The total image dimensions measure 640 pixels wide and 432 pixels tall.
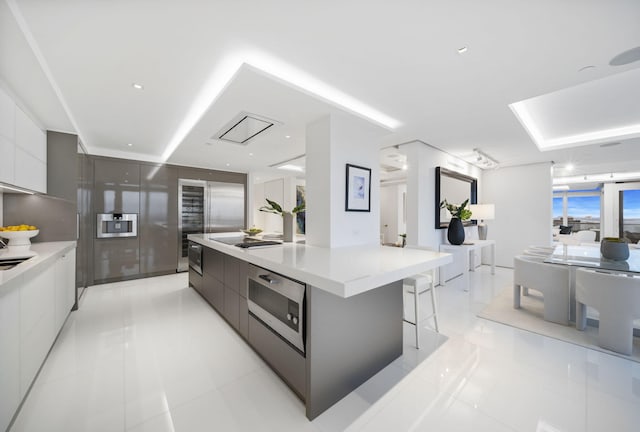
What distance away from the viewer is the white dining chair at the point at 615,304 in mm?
2094

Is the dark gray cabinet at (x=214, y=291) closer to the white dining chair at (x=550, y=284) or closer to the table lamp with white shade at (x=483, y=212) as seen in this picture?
the white dining chair at (x=550, y=284)

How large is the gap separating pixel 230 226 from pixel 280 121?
3465 millimetres

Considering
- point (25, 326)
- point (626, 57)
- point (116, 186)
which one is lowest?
point (25, 326)

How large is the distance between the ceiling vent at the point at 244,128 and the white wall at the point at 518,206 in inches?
223

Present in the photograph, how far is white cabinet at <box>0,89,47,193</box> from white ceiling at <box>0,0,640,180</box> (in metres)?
0.18

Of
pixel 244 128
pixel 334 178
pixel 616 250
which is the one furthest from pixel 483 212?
pixel 244 128

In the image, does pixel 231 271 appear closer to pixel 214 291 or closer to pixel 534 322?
pixel 214 291

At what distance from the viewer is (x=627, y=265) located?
2471 mm

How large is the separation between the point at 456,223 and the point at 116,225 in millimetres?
5920

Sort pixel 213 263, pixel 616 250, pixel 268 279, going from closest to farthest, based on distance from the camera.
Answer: pixel 268 279 → pixel 616 250 → pixel 213 263

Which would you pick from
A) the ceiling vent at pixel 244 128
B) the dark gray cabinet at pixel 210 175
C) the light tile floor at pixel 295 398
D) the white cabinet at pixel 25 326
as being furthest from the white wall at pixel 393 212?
the white cabinet at pixel 25 326

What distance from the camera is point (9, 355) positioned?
1.33 metres

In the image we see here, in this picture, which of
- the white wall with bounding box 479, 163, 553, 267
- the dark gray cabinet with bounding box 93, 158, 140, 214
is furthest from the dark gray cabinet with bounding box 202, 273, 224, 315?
the white wall with bounding box 479, 163, 553, 267

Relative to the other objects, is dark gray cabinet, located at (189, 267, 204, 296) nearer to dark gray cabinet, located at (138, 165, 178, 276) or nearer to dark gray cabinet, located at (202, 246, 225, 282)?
dark gray cabinet, located at (202, 246, 225, 282)
